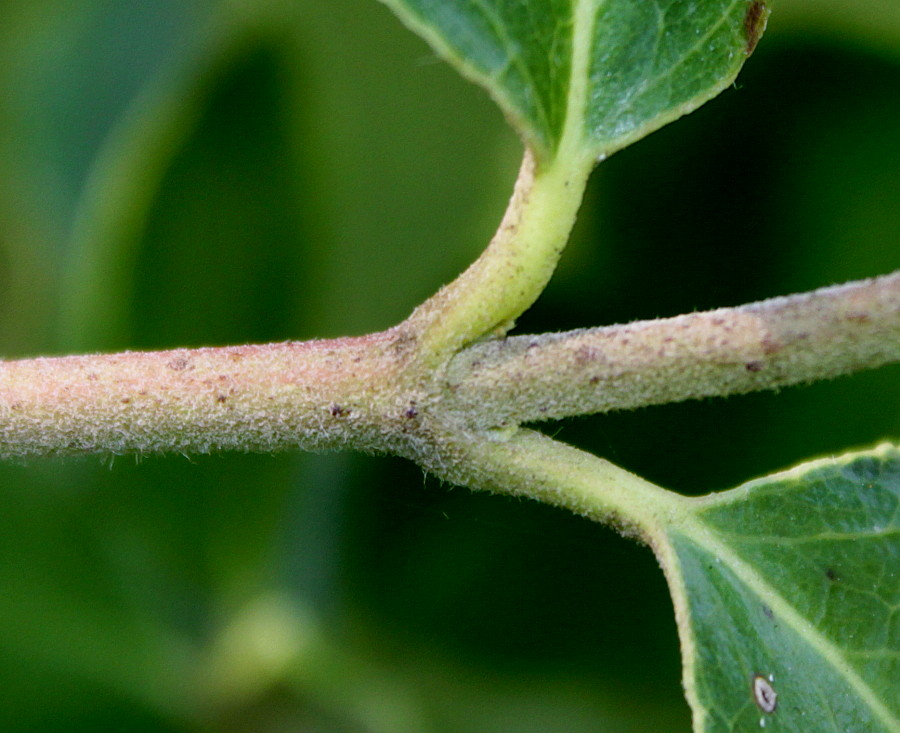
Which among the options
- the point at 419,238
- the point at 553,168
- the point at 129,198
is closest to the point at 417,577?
the point at 419,238

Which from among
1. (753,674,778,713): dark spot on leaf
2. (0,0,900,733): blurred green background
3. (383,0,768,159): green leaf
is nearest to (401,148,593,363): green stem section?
(383,0,768,159): green leaf

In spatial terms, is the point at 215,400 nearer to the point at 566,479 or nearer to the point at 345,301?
the point at 566,479

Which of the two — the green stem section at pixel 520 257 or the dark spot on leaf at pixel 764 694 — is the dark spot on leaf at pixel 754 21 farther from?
the dark spot on leaf at pixel 764 694

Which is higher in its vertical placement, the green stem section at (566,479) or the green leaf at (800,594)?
the green stem section at (566,479)

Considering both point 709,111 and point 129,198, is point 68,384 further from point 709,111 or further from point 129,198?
point 709,111

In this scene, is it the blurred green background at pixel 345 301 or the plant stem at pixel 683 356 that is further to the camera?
the blurred green background at pixel 345 301

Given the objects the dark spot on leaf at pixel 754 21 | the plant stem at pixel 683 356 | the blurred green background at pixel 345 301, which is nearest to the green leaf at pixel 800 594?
the plant stem at pixel 683 356

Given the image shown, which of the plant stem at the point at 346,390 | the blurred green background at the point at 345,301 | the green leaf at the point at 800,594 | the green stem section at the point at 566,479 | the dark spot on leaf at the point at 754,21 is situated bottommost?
the green leaf at the point at 800,594
